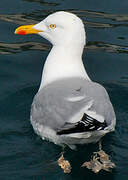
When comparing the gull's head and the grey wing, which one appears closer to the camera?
the grey wing

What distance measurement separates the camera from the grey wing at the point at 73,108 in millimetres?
5816

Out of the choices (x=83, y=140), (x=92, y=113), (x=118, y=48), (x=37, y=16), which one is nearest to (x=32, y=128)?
(x=83, y=140)

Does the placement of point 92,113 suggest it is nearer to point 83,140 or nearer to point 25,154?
point 83,140

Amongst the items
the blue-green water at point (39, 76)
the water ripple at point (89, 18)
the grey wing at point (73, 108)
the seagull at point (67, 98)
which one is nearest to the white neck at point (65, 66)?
the seagull at point (67, 98)

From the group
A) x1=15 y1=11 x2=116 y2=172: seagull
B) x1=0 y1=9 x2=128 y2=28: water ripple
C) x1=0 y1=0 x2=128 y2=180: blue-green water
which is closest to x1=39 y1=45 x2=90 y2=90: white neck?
x1=15 y1=11 x2=116 y2=172: seagull

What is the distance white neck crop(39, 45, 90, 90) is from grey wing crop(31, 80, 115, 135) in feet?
1.33

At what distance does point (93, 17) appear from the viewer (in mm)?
10719

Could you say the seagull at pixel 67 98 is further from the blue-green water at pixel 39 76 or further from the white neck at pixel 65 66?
the blue-green water at pixel 39 76

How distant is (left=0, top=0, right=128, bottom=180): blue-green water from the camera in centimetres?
649

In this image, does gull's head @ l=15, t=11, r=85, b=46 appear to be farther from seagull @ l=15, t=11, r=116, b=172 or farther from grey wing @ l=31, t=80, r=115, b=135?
grey wing @ l=31, t=80, r=115, b=135

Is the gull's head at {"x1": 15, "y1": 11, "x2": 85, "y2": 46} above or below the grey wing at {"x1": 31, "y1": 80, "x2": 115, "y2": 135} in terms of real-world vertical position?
above

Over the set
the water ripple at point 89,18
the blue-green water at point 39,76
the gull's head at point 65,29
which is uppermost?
the gull's head at point 65,29

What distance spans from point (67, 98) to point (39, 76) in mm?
2587

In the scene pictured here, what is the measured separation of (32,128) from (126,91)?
1840 millimetres
